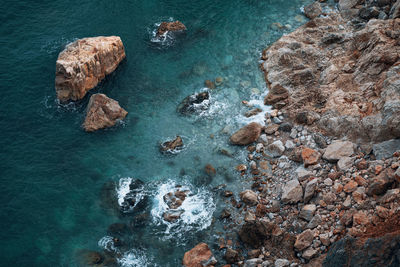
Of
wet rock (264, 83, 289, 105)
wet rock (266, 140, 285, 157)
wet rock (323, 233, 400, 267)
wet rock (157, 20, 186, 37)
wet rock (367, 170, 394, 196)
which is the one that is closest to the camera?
wet rock (323, 233, 400, 267)

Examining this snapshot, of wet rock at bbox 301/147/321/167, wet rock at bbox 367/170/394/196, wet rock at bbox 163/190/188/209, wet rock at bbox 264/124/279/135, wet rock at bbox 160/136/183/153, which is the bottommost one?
wet rock at bbox 163/190/188/209

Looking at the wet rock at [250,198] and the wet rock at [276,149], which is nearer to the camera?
the wet rock at [250,198]

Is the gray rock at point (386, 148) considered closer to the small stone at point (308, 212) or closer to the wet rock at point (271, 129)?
the small stone at point (308, 212)

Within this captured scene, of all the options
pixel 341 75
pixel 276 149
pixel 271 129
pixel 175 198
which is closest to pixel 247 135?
pixel 271 129

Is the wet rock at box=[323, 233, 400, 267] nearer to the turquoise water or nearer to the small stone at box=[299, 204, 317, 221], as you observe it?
the small stone at box=[299, 204, 317, 221]

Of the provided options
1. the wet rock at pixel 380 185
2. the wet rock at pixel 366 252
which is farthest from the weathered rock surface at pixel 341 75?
the wet rock at pixel 366 252

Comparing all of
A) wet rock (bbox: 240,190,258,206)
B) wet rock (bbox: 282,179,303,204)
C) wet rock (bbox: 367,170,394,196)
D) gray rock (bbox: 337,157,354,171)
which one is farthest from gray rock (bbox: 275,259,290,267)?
gray rock (bbox: 337,157,354,171)

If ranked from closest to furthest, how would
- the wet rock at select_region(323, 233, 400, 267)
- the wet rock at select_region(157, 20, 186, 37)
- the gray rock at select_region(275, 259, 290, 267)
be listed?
the wet rock at select_region(323, 233, 400, 267)
the gray rock at select_region(275, 259, 290, 267)
the wet rock at select_region(157, 20, 186, 37)

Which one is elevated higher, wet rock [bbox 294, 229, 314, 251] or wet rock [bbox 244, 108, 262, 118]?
wet rock [bbox 244, 108, 262, 118]
